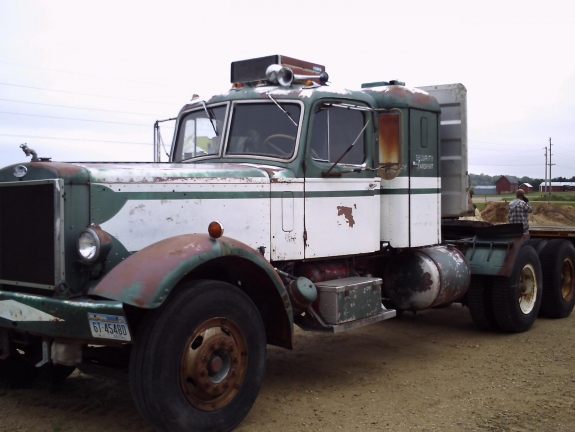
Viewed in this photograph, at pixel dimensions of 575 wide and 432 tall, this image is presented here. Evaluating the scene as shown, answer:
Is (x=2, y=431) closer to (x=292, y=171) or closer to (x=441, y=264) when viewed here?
(x=292, y=171)

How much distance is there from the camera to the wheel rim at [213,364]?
4559mm

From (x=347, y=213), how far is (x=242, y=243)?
1.72 meters

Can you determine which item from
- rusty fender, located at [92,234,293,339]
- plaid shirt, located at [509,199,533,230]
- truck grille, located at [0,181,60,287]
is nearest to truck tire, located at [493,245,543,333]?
plaid shirt, located at [509,199,533,230]

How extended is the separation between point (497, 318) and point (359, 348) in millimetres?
2000

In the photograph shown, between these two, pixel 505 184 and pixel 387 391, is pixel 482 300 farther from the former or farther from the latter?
pixel 505 184

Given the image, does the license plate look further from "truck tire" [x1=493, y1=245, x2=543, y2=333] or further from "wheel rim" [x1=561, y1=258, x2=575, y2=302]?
"wheel rim" [x1=561, y1=258, x2=575, y2=302]

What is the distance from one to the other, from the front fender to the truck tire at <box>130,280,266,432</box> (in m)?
0.20

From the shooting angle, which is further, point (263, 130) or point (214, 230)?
point (263, 130)

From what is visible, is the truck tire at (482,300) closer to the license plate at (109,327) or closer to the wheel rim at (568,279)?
the wheel rim at (568,279)

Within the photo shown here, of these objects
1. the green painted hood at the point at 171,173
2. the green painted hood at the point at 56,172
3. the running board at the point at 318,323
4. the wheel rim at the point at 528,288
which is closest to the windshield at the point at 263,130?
the green painted hood at the point at 171,173

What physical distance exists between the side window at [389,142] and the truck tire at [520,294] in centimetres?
265

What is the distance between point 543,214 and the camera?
27.6 metres

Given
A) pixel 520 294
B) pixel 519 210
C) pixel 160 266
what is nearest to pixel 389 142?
pixel 160 266

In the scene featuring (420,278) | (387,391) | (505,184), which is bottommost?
(387,391)
